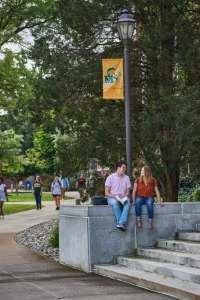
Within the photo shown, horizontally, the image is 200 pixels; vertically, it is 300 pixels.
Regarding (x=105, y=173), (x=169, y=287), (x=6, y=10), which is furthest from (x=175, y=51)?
(x=6, y=10)

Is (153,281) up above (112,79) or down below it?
below

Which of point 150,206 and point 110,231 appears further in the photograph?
point 150,206

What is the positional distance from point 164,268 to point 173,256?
0.69 metres

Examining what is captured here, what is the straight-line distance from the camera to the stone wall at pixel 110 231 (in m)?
13.4

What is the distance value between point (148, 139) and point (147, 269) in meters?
6.80

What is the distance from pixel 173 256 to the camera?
480 inches

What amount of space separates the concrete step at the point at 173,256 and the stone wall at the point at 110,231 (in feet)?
1.22

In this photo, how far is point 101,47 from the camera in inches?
795

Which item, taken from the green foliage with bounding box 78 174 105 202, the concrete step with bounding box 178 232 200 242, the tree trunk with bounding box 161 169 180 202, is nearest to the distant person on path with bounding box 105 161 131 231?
the concrete step with bounding box 178 232 200 242

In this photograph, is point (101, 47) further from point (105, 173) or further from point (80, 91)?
point (105, 173)

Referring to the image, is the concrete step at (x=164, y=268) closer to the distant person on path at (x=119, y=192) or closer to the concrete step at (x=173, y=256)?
the concrete step at (x=173, y=256)

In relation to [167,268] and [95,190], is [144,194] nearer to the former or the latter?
[167,268]

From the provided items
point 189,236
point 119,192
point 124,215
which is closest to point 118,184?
point 119,192

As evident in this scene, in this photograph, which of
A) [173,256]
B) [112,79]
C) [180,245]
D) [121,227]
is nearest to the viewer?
[173,256]
